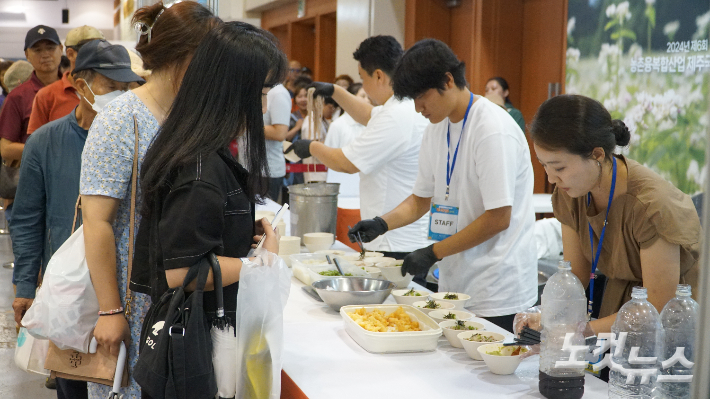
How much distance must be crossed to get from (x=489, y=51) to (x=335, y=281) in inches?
172

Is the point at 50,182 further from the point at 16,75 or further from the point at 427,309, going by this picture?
the point at 16,75

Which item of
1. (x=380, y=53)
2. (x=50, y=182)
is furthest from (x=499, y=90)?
(x=50, y=182)

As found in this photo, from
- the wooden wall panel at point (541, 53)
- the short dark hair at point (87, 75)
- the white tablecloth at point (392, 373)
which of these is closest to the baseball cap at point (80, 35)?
the short dark hair at point (87, 75)

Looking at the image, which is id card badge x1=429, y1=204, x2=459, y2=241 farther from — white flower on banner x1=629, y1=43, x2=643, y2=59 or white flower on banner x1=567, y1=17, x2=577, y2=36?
white flower on banner x1=567, y1=17, x2=577, y2=36

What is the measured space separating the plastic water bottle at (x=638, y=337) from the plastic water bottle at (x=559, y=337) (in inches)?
3.6

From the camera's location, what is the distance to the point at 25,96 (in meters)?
3.81

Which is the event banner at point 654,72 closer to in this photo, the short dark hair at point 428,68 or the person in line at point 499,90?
the person in line at point 499,90

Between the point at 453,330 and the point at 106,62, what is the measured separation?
1.43 meters

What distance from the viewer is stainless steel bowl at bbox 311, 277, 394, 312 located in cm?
203

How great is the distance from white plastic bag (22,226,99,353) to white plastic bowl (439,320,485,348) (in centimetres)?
90

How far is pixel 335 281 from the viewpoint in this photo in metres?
2.21

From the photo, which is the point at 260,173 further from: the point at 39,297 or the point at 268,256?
the point at 39,297

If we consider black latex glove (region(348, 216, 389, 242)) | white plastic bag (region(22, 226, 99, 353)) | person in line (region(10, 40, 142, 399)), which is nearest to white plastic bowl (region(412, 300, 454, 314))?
black latex glove (region(348, 216, 389, 242))

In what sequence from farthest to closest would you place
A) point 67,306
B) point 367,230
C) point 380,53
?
point 380,53, point 367,230, point 67,306
